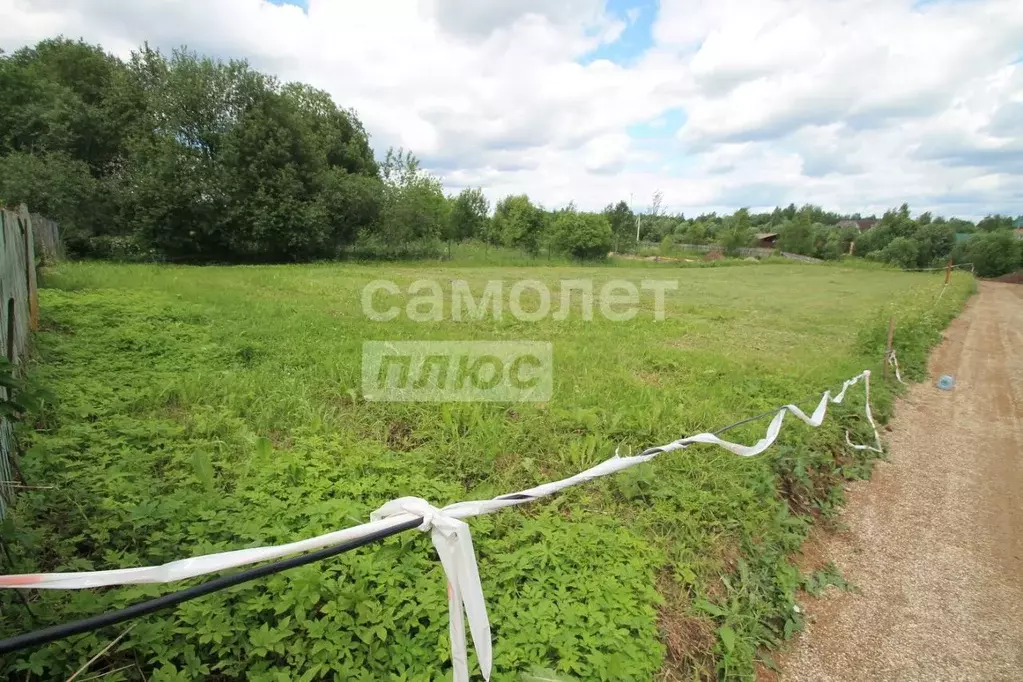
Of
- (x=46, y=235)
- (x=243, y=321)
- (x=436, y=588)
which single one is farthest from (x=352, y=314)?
(x=46, y=235)

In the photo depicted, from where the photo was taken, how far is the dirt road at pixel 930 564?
7.79 feet

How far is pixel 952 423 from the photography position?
530 cm

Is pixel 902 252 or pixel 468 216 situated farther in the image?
pixel 902 252

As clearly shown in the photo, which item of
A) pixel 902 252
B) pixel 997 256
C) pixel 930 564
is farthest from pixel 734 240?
pixel 930 564

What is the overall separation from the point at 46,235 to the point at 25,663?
51.9ft

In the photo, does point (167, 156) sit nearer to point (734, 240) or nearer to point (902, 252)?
point (734, 240)

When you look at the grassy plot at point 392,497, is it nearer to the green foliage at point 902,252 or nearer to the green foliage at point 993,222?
the green foliage at point 902,252

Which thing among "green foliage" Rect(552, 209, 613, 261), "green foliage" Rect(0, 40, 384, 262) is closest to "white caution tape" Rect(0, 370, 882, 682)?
"green foliage" Rect(0, 40, 384, 262)

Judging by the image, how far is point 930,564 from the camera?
3.02m

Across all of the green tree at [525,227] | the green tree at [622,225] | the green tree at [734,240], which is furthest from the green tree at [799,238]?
the green tree at [525,227]

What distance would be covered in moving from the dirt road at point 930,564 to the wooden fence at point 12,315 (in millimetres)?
3865

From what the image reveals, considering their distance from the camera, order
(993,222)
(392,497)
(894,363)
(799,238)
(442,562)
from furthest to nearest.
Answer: (993,222) → (799,238) → (894,363) → (392,497) → (442,562)

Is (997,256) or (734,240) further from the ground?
(734,240)

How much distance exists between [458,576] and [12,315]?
426cm
